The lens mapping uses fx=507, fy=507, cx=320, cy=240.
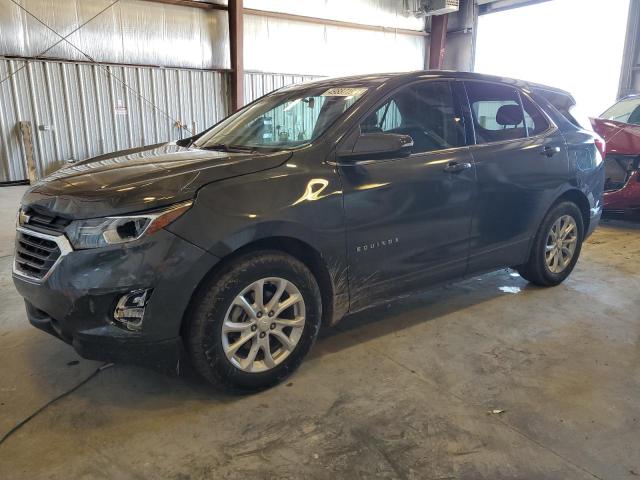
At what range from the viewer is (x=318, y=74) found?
1251cm

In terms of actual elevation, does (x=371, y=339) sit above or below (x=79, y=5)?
below

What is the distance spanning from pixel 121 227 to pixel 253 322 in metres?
0.72

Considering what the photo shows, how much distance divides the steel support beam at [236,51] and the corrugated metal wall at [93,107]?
0.29 meters

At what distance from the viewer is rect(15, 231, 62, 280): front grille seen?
7.13ft

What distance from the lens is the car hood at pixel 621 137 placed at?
5.70m

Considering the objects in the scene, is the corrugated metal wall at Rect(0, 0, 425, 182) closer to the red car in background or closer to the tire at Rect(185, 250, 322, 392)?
the red car in background

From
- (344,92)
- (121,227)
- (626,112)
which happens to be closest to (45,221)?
(121,227)

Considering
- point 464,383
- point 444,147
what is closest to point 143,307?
point 464,383

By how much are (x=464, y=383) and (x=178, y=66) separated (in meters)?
9.81

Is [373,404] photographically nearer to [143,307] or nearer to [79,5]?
[143,307]

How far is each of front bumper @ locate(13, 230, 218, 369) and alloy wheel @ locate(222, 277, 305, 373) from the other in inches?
9.5

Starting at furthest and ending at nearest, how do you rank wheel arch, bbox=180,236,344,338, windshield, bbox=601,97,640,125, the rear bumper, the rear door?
windshield, bbox=601,97,640,125, the rear bumper, the rear door, wheel arch, bbox=180,236,344,338

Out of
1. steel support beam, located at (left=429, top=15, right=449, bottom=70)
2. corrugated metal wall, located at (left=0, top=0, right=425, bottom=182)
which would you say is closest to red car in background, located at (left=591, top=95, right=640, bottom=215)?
corrugated metal wall, located at (left=0, top=0, right=425, bottom=182)

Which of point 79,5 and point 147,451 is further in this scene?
point 79,5
